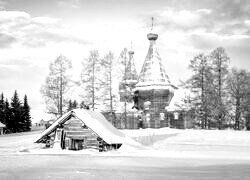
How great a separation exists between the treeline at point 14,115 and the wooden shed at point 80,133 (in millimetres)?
46000

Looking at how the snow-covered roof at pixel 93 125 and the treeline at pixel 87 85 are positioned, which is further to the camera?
the treeline at pixel 87 85

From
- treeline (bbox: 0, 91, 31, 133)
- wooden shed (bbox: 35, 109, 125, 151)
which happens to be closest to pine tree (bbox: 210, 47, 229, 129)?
wooden shed (bbox: 35, 109, 125, 151)

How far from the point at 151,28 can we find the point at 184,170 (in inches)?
2003

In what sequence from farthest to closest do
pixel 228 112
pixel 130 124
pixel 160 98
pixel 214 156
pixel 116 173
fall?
1. pixel 160 98
2. pixel 130 124
3. pixel 228 112
4. pixel 214 156
5. pixel 116 173

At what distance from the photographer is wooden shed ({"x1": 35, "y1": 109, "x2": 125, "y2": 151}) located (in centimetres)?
2902

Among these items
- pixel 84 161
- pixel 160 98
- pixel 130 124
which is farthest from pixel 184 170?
pixel 160 98

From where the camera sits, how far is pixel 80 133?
96.6 feet

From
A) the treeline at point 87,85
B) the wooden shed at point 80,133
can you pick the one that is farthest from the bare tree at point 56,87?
the wooden shed at point 80,133

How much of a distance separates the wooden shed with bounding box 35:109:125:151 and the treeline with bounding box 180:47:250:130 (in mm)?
20297

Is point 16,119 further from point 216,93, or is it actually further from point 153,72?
point 216,93

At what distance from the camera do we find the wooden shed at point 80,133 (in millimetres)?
29016

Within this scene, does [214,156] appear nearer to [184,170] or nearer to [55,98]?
[184,170]

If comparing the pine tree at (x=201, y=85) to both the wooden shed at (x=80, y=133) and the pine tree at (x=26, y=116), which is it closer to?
the wooden shed at (x=80, y=133)

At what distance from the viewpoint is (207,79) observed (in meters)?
49.6
